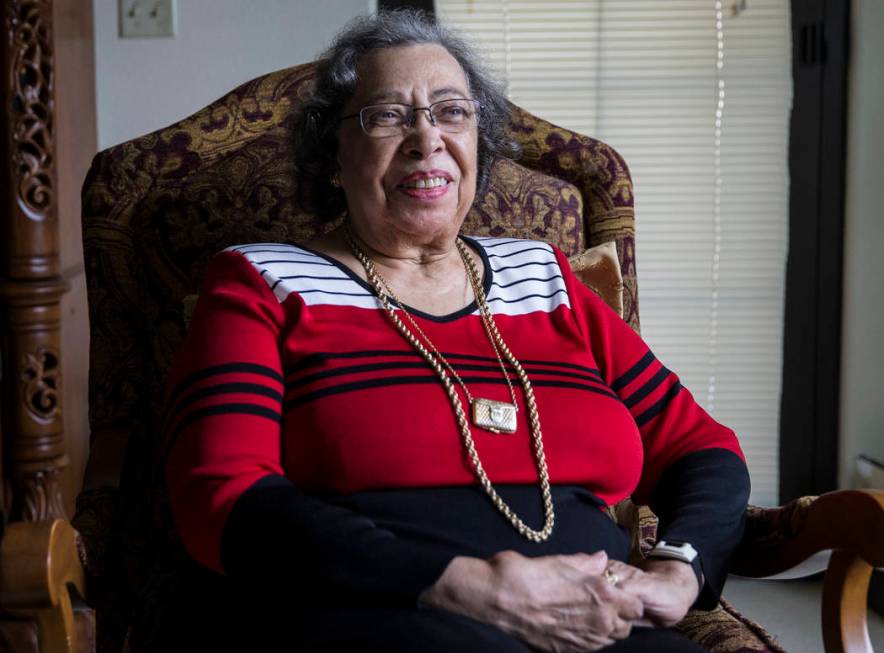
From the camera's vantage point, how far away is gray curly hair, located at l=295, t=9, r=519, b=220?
55.4 inches

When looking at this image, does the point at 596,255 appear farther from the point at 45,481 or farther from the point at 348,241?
the point at 45,481

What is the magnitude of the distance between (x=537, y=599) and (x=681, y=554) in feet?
0.77

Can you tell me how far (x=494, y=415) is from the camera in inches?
47.9

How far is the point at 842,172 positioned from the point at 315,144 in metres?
1.53

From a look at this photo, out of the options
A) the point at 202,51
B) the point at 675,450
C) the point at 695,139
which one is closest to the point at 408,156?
the point at 675,450

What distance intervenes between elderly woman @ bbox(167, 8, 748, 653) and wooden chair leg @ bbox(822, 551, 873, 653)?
0.13 meters

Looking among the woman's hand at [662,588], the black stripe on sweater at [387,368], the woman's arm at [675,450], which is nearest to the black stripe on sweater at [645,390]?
the woman's arm at [675,450]

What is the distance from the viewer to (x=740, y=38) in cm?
245

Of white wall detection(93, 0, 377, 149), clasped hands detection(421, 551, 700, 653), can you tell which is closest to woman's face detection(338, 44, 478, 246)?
clasped hands detection(421, 551, 700, 653)

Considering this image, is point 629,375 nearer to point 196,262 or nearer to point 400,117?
point 400,117

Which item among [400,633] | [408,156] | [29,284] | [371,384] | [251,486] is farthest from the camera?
[29,284]

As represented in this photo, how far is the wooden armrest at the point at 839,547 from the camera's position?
43.2 inches

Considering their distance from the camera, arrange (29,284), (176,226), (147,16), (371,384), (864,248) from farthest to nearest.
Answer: (864,248)
(147,16)
(29,284)
(176,226)
(371,384)

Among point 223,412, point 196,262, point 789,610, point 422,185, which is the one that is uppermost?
point 422,185
